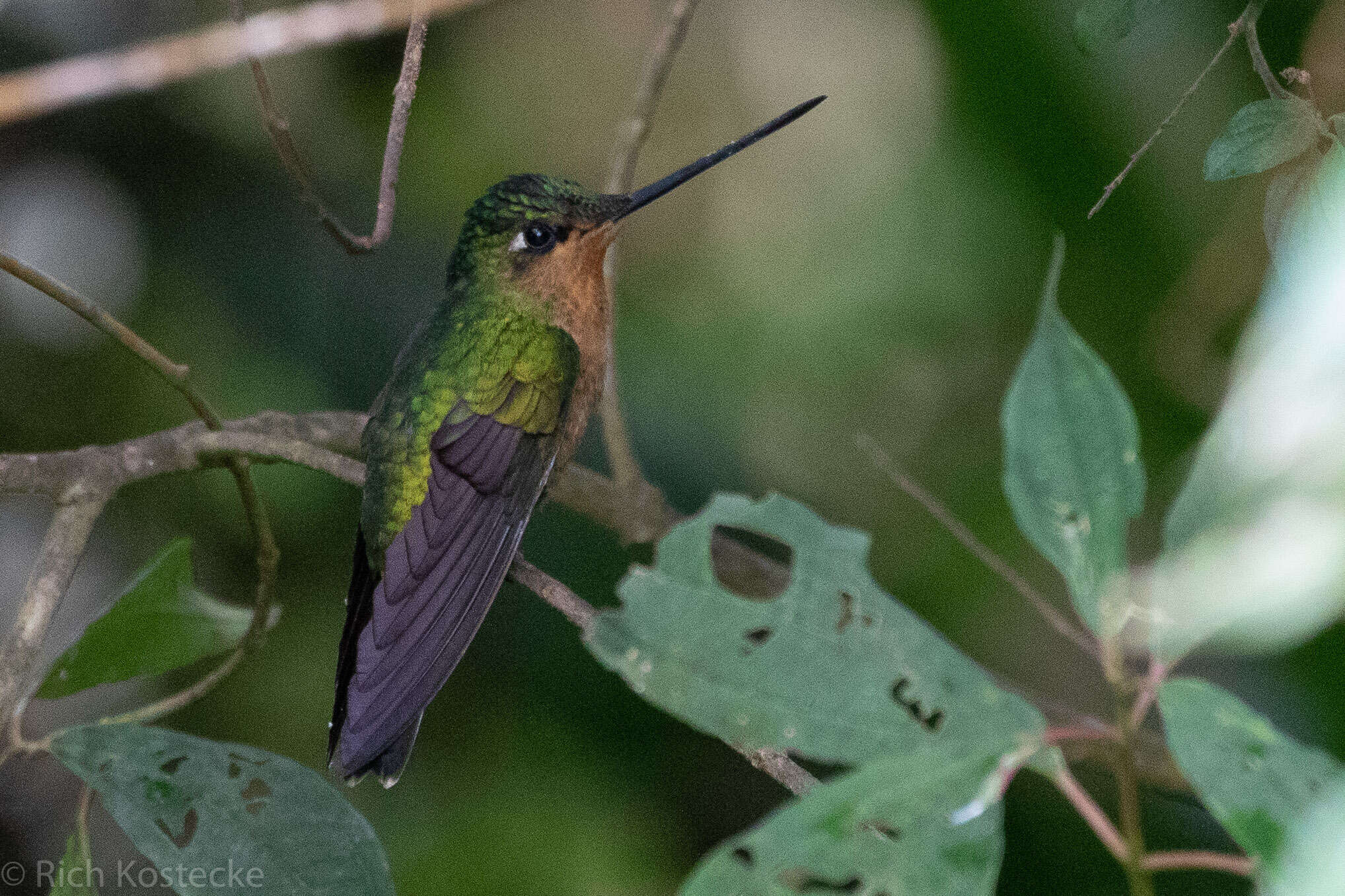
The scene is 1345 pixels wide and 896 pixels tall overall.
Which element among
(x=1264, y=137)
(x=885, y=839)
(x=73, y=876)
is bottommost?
(x=73, y=876)

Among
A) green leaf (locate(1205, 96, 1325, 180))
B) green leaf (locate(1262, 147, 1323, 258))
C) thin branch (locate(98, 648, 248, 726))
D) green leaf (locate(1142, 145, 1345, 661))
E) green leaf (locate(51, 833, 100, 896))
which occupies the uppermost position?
green leaf (locate(1205, 96, 1325, 180))

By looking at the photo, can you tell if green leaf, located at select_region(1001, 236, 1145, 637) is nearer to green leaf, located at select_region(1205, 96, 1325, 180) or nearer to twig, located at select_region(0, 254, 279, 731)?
green leaf, located at select_region(1205, 96, 1325, 180)

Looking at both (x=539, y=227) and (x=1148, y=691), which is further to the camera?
(x=539, y=227)

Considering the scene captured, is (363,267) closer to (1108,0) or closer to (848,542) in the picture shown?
(1108,0)

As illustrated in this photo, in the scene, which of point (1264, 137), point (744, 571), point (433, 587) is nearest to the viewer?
point (1264, 137)

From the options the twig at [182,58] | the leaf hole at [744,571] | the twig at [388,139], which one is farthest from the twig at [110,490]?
the leaf hole at [744,571]

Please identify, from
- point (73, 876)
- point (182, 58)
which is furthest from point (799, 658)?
point (73, 876)

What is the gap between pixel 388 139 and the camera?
165cm

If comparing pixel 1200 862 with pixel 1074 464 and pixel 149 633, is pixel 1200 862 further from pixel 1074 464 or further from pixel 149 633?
pixel 149 633

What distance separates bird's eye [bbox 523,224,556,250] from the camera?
204cm

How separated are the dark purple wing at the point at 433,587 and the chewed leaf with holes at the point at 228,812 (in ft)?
1.03

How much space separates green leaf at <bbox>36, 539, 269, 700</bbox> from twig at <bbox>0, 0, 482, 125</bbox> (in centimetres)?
80

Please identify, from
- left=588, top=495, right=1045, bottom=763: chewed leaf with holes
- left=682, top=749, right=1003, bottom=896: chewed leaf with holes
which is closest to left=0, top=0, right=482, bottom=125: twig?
left=588, top=495, right=1045, bottom=763: chewed leaf with holes

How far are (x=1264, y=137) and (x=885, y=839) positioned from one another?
0.68 meters
